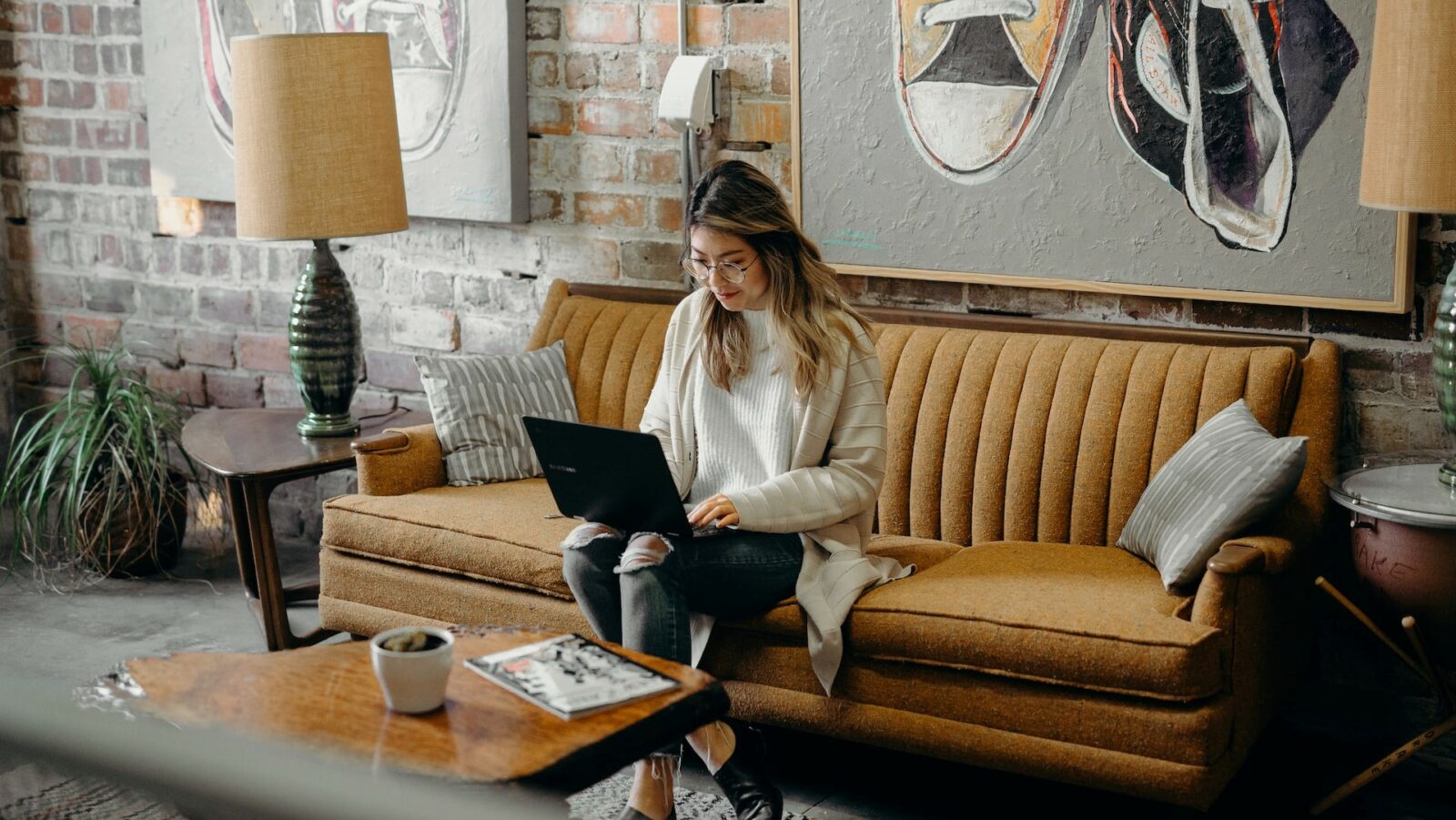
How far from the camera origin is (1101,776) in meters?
2.34

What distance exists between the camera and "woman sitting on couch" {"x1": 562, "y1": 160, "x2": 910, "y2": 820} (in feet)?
8.18

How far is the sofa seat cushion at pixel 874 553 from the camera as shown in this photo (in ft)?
8.45

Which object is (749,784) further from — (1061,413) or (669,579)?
(1061,413)

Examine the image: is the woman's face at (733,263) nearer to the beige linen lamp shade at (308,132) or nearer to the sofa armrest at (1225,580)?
the sofa armrest at (1225,580)

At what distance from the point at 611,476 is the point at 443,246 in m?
1.73

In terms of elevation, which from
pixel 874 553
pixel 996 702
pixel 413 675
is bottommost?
pixel 996 702

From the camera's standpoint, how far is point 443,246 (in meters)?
4.00

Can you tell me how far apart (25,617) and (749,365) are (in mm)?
2165

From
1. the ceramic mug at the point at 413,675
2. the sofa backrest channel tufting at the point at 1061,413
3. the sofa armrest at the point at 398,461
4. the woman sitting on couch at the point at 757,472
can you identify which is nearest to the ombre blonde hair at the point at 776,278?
the woman sitting on couch at the point at 757,472

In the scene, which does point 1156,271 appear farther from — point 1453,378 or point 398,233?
point 398,233

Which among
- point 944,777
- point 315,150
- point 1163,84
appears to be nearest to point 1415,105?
point 1163,84

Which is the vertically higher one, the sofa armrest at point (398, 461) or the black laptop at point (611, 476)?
the black laptop at point (611, 476)

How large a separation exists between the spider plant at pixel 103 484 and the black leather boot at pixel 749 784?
201 centimetres

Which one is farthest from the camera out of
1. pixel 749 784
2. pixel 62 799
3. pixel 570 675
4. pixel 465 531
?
pixel 465 531
